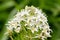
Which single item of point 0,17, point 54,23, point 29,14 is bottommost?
point 29,14

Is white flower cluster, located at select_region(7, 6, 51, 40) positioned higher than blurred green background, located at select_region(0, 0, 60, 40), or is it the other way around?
blurred green background, located at select_region(0, 0, 60, 40)

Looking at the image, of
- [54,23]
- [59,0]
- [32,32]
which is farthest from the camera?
[59,0]

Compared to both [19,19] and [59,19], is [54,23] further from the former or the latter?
[19,19]

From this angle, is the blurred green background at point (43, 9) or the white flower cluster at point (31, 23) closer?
the white flower cluster at point (31, 23)

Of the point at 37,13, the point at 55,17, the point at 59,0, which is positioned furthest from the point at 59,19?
the point at 37,13

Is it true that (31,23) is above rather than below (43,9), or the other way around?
below

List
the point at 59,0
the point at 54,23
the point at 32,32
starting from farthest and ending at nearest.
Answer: the point at 59,0 → the point at 54,23 → the point at 32,32

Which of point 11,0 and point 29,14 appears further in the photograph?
point 11,0

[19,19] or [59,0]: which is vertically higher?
[59,0]

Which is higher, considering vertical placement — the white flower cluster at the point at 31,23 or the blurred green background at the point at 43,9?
the blurred green background at the point at 43,9

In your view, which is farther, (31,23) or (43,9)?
(43,9)

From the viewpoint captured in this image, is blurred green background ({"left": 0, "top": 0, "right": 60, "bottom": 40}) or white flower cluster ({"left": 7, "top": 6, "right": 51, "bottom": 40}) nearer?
white flower cluster ({"left": 7, "top": 6, "right": 51, "bottom": 40})
